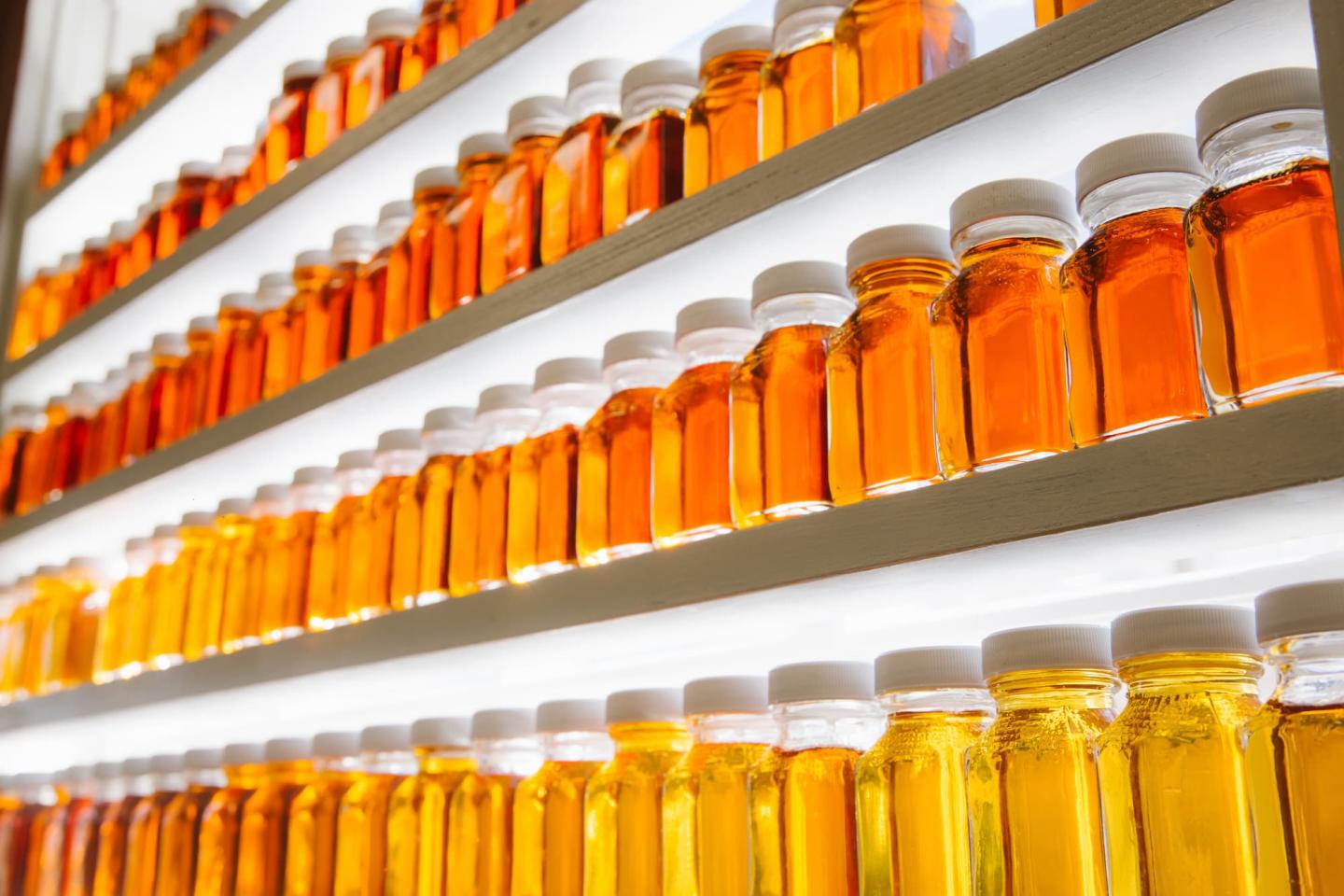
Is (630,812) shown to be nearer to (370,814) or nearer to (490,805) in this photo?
(490,805)

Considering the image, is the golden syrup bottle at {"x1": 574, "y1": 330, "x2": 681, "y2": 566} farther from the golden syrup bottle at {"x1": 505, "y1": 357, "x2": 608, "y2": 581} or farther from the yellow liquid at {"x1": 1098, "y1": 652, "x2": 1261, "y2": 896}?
the yellow liquid at {"x1": 1098, "y1": 652, "x2": 1261, "y2": 896}

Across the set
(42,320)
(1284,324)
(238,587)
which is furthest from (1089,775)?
(42,320)

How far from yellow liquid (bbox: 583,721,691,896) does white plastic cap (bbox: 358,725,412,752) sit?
25 centimetres

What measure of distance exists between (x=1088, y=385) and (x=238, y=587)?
96 centimetres

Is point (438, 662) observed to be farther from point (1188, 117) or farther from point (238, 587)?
point (1188, 117)

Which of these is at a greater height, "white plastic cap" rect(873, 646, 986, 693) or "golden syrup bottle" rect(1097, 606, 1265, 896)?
"white plastic cap" rect(873, 646, 986, 693)

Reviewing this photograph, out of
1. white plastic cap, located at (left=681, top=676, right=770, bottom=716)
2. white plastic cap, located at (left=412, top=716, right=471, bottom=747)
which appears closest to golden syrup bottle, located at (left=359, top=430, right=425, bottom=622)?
white plastic cap, located at (left=412, top=716, right=471, bottom=747)

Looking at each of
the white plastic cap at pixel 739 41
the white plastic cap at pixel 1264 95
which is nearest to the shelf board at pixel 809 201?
the white plastic cap at pixel 1264 95

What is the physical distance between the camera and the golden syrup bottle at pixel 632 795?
89 centimetres

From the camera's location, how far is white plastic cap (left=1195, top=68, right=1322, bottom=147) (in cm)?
65

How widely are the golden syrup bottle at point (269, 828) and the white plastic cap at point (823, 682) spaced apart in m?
0.58

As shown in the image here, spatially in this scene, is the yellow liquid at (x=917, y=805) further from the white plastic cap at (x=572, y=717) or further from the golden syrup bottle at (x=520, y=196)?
the golden syrup bottle at (x=520, y=196)

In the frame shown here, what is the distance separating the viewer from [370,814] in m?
1.13

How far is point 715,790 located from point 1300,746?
1.25 ft
